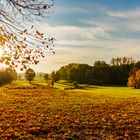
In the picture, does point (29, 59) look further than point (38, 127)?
No

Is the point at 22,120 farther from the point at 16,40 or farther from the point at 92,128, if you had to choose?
the point at 16,40

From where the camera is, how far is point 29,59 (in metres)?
11.0

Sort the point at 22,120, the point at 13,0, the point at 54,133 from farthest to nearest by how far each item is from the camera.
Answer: the point at 22,120 → the point at 54,133 → the point at 13,0

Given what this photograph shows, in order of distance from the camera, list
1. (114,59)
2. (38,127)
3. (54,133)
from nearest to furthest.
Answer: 1. (54,133)
2. (38,127)
3. (114,59)

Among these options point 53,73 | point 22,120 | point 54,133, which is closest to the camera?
point 54,133

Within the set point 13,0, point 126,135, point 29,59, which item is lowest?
point 126,135

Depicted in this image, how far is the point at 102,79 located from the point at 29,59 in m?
123

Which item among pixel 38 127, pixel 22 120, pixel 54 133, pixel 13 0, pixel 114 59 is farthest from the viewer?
pixel 114 59

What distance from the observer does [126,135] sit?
17.5 metres

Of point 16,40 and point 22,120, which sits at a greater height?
point 16,40

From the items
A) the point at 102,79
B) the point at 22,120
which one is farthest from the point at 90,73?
the point at 22,120

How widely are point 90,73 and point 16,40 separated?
12124 cm

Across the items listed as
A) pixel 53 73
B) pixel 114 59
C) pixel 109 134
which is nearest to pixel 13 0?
pixel 109 134

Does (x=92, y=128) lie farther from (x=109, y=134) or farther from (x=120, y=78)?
(x=120, y=78)
